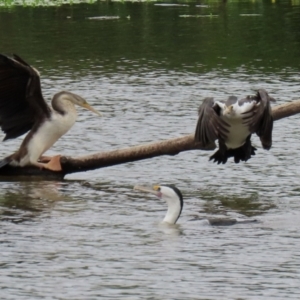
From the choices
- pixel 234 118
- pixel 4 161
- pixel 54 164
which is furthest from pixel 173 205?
pixel 4 161

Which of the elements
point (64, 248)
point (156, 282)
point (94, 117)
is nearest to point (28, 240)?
point (64, 248)

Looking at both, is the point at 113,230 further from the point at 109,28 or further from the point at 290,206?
the point at 109,28

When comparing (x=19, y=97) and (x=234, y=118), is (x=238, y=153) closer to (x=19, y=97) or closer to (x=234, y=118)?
(x=234, y=118)

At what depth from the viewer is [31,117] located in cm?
1237

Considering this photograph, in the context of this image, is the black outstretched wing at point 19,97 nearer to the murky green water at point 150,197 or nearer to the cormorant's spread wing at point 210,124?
the murky green water at point 150,197

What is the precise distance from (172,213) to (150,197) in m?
1.40

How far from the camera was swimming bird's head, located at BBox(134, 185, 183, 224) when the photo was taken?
34.3 ft

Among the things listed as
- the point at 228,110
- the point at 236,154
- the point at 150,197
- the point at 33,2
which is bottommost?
the point at 150,197

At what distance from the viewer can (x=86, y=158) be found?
12.4m

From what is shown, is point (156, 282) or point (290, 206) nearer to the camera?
point (156, 282)

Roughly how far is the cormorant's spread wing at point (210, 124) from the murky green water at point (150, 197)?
803 mm

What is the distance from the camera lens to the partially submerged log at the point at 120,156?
1173 centimetres

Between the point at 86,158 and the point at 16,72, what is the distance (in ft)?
4.09

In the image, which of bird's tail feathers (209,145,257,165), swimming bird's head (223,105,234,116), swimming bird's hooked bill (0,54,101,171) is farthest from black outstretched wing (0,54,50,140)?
swimming bird's head (223,105,234,116)
